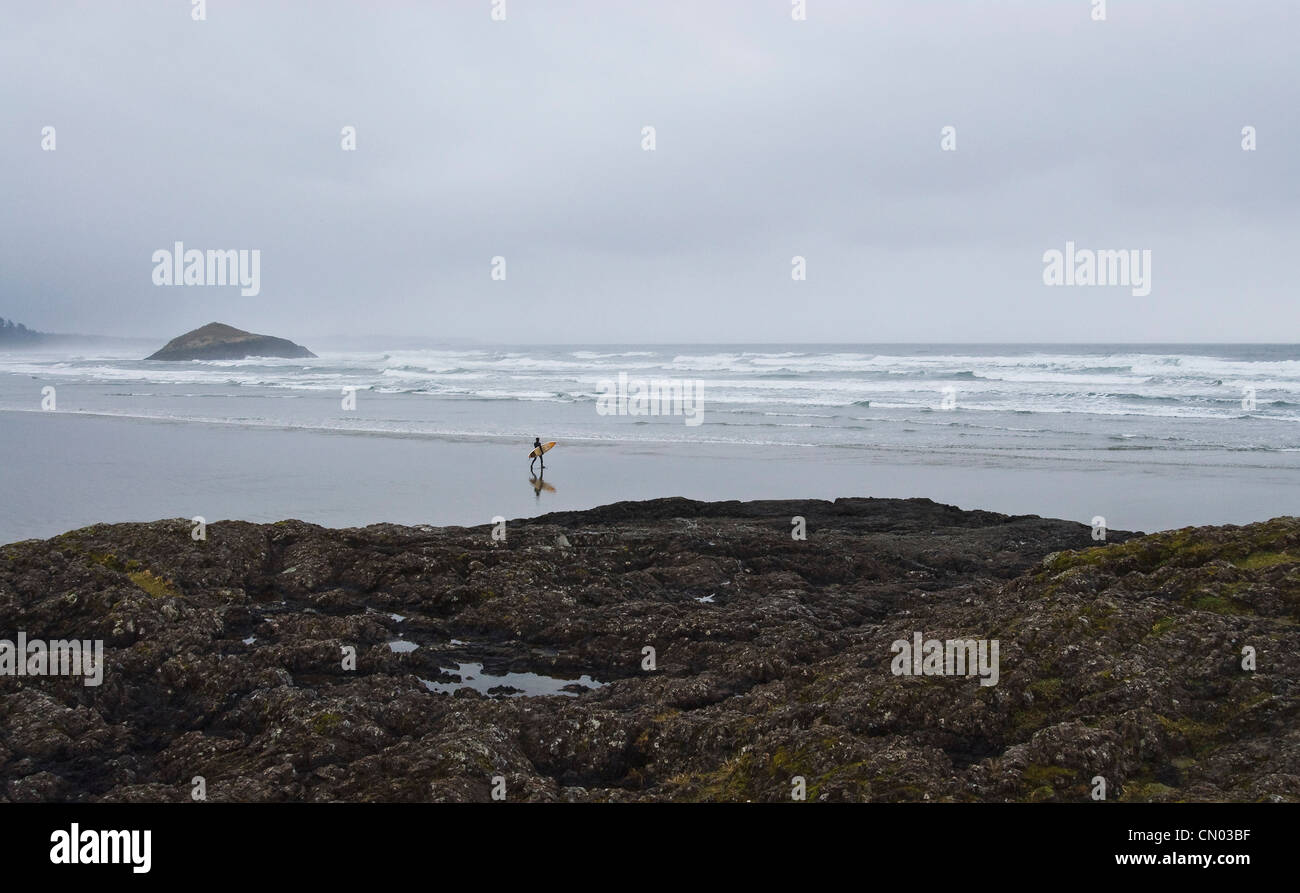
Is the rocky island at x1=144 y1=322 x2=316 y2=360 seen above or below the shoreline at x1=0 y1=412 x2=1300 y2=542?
above

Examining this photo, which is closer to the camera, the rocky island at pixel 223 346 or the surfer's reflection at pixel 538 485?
the surfer's reflection at pixel 538 485

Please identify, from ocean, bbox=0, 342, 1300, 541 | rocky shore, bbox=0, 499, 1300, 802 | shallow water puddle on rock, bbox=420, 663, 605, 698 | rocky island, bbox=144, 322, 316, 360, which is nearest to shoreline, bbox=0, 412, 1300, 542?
ocean, bbox=0, 342, 1300, 541

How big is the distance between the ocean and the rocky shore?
24.6 ft

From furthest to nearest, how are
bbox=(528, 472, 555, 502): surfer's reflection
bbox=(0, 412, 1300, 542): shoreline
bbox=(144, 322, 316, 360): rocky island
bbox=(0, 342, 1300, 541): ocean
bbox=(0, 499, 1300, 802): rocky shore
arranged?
bbox=(144, 322, 316, 360): rocky island < bbox=(528, 472, 555, 502): surfer's reflection < bbox=(0, 342, 1300, 541): ocean < bbox=(0, 412, 1300, 542): shoreline < bbox=(0, 499, 1300, 802): rocky shore

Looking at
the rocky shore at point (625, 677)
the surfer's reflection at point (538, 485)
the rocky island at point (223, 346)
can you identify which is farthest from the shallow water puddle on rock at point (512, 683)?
the rocky island at point (223, 346)

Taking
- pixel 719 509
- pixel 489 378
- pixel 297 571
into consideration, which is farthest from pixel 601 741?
pixel 489 378

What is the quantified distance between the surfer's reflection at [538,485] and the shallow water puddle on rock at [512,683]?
11851mm

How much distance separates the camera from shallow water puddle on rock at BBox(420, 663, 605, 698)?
27.3ft

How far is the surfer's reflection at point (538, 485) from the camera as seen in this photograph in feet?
70.9

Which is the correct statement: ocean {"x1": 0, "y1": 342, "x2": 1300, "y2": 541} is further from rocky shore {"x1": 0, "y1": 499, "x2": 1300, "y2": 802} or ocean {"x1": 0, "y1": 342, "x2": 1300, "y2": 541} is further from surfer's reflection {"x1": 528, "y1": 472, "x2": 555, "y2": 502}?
rocky shore {"x1": 0, "y1": 499, "x2": 1300, "y2": 802}

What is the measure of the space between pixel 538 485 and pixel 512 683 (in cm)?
1420

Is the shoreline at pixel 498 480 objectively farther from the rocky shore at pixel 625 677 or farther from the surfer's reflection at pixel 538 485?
the rocky shore at pixel 625 677

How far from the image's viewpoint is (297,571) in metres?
11.1
